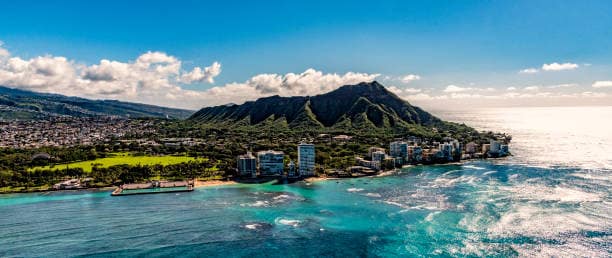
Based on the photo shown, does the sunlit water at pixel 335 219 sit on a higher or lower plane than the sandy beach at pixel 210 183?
lower

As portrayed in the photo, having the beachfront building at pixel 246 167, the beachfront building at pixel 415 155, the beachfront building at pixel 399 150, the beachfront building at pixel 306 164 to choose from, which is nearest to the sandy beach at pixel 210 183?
the beachfront building at pixel 246 167

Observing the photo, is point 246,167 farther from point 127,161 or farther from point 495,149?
point 495,149


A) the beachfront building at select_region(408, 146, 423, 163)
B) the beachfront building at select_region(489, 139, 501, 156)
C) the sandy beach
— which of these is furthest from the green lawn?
the beachfront building at select_region(489, 139, 501, 156)

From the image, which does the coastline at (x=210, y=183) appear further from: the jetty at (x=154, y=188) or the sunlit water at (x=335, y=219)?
the sunlit water at (x=335, y=219)

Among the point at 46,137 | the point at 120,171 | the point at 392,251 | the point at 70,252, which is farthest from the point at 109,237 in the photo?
the point at 46,137

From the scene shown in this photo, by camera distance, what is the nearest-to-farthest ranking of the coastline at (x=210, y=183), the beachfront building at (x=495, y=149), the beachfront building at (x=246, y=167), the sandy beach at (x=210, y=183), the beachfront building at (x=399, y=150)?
the coastline at (x=210, y=183) < the sandy beach at (x=210, y=183) < the beachfront building at (x=246, y=167) < the beachfront building at (x=399, y=150) < the beachfront building at (x=495, y=149)

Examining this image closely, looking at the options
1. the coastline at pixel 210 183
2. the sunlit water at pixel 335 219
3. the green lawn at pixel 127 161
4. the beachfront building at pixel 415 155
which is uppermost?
the beachfront building at pixel 415 155
